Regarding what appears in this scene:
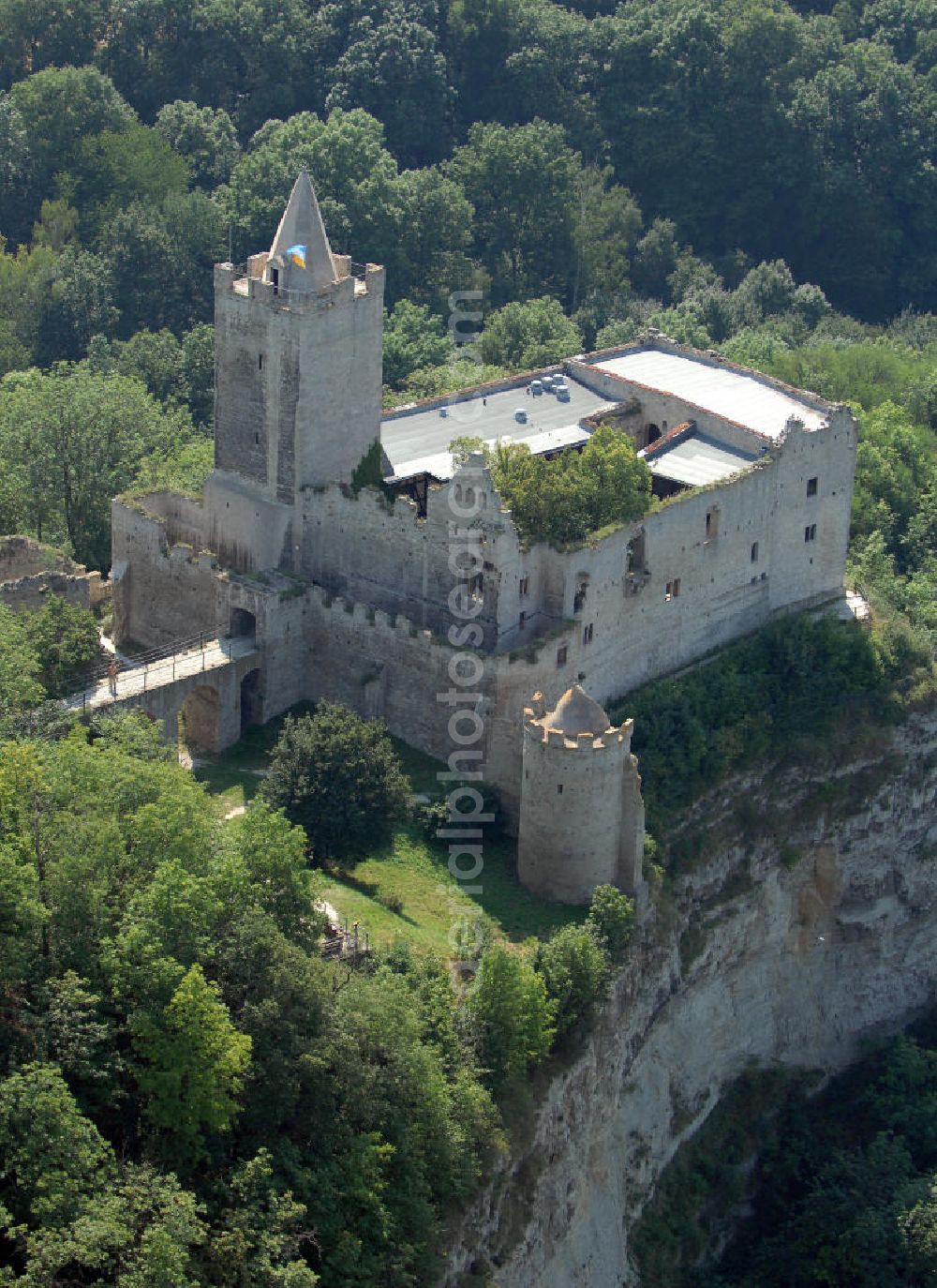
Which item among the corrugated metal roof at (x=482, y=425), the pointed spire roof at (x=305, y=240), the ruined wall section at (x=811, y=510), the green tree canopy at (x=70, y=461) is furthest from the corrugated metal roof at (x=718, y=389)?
the green tree canopy at (x=70, y=461)

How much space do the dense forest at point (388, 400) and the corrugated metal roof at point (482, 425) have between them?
4176mm

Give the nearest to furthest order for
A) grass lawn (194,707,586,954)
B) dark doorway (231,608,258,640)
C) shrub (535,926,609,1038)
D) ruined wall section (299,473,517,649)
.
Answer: shrub (535,926,609,1038)
grass lawn (194,707,586,954)
ruined wall section (299,473,517,649)
dark doorway (231,608,258,640)

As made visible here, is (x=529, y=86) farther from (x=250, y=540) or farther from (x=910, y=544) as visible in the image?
(x=250, y=540)

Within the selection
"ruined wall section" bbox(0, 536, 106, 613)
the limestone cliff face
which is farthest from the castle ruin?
the limestone cliff face

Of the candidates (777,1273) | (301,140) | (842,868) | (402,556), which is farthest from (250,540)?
(301,140)

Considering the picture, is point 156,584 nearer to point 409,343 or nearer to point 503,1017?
point 503,1017

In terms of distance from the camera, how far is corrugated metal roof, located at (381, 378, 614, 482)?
249ft

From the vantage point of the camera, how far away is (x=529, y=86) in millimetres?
126938

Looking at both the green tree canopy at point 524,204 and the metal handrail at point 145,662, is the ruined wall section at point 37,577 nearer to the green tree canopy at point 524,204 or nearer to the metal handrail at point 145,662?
the metal handrail at point 145,662

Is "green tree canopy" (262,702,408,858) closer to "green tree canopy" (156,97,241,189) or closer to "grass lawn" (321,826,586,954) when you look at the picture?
"grass lawn" (321,826,586,954)

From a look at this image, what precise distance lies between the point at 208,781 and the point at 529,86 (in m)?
66.4

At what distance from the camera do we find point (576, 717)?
6644 centimetres

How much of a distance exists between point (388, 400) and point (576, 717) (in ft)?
83.4

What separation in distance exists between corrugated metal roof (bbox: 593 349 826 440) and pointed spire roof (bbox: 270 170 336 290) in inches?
562
